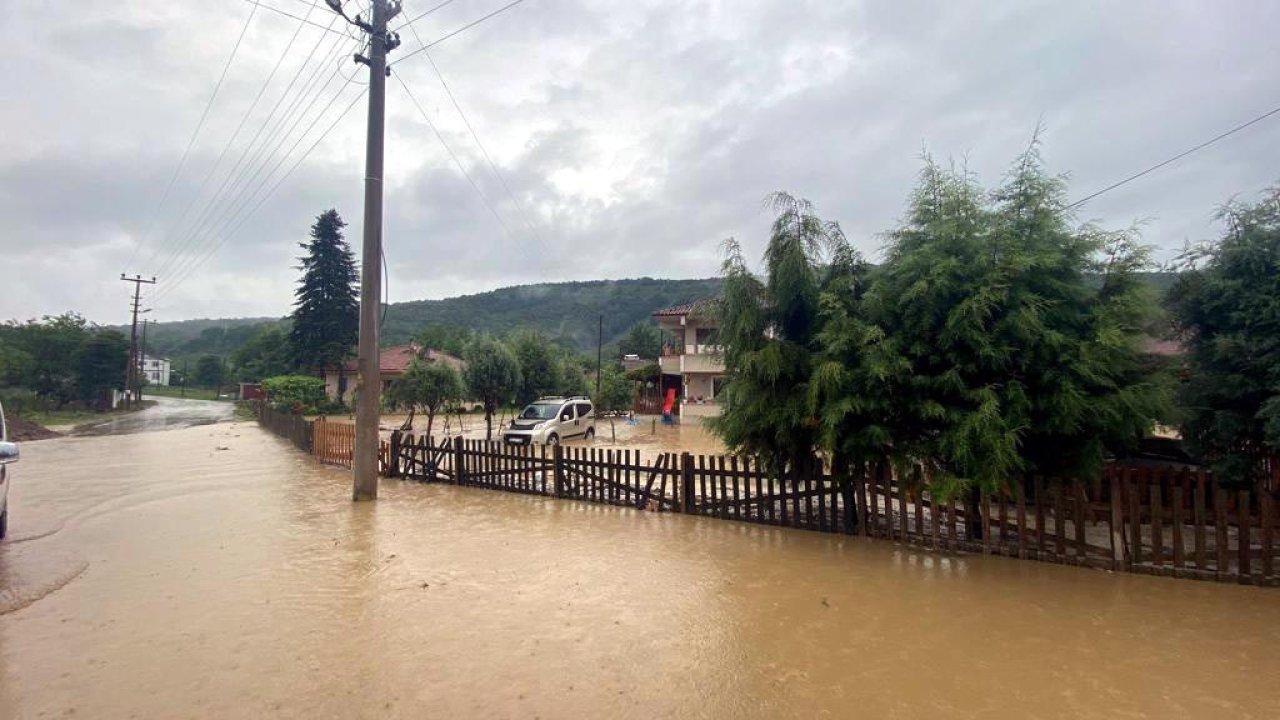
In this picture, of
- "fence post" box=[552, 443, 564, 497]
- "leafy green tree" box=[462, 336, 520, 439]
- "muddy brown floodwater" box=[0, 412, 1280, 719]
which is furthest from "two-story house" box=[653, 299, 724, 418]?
"muddy brown floodwater" box=[0, 412, 1280, 719]

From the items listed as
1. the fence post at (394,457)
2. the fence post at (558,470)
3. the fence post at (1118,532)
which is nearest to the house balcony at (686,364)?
the fence post at (394,457)

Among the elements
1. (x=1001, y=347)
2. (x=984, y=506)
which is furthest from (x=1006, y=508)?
(x=1001, y=347)

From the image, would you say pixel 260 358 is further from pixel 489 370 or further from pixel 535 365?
pixel 489 370

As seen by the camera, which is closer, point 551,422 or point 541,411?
point 551,422

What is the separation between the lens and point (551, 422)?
20172 mm

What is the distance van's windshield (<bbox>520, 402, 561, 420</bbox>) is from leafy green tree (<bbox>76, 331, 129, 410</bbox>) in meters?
46.6

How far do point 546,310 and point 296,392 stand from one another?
8206 centimetres

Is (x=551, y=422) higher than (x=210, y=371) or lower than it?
lower

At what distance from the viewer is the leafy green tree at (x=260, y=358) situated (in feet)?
A: 209

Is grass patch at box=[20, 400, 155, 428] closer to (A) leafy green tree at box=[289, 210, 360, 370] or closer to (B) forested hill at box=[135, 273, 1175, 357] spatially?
(A) leafy green tree at box=[289, 210, 360, 370]

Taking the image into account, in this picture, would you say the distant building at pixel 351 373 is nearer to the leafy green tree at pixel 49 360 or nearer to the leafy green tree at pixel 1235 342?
the leafy green tree at pixel 49 360

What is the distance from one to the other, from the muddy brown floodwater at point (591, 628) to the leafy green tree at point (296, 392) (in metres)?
30.9

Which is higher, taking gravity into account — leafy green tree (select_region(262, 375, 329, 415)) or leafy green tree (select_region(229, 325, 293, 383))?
leafy green tree (select_region(229, 325, 293, 383))

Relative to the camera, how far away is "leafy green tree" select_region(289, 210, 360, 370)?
45.3 metres
